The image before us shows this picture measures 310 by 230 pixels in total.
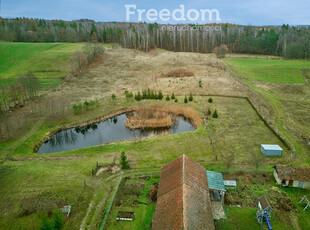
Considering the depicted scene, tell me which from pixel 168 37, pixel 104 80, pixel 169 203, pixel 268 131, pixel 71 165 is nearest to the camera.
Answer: pixel 169 203

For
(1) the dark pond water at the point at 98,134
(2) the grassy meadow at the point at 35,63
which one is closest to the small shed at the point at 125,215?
(1) the dark pond water at the point at 98,134

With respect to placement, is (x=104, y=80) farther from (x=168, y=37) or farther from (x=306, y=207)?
(x=168, y=37)

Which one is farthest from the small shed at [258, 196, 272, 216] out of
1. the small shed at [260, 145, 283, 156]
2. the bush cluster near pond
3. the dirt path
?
the bush cluster near pond

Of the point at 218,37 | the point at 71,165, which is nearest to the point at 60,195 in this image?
the point at 71,165

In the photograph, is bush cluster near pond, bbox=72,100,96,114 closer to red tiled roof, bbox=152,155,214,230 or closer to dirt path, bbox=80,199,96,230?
dirt path, bbox=80,199,96,230

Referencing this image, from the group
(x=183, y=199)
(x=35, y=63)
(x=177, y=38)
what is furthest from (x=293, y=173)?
(x=177, y=38)

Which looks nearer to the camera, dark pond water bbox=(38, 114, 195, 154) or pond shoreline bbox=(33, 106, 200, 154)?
dark pond water bbox=(38, 114, 195, 154)
